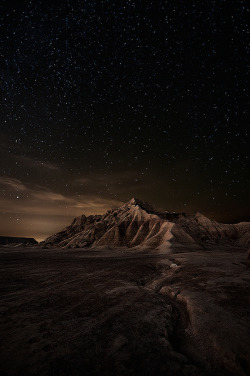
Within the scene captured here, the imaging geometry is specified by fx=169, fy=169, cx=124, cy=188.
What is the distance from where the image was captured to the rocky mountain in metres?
Result: 50.6

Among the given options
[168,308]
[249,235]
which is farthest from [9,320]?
[249,235]

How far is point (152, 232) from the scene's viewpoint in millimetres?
60469

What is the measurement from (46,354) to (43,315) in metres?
2.07

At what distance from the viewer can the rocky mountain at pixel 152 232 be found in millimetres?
50638

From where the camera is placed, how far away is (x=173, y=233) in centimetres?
5122

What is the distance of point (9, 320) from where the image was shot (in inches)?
183

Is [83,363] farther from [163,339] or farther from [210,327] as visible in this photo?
[210,327]

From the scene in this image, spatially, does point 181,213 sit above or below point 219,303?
above

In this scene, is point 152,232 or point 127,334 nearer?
point 127,334

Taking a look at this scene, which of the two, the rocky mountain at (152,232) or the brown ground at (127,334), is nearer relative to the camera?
the brown ground at (127,334)

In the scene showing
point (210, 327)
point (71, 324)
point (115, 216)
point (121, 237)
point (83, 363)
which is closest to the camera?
point (83, 363)

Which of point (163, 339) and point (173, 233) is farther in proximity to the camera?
point (173, 233)

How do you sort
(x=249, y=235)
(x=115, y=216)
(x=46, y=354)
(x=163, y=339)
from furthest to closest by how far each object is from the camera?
(x=115, y=216), (x=249, y=235), (x=163, y=339), (x=46, y=354)

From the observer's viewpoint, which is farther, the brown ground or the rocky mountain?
the rocky mountain
